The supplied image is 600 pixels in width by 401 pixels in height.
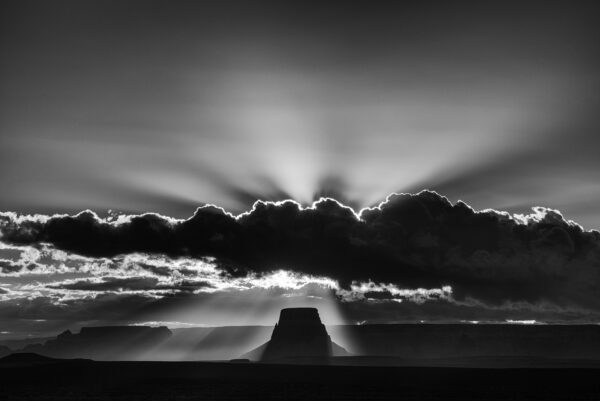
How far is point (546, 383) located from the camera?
100m

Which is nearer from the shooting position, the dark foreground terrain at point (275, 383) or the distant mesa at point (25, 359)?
the dark foreground terrain at point (275, 383)

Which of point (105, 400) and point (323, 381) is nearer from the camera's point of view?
point (105, 400)

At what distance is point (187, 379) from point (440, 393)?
1635 inches

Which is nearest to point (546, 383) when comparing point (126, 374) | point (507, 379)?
point (507, 379)

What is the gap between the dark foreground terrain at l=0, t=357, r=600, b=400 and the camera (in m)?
83.8

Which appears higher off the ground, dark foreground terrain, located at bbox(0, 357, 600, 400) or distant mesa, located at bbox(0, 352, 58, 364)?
distant mesa, located at bbox(0, 352, 58, 364)

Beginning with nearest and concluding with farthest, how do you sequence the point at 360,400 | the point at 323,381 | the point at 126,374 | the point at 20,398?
the point at 360,400, the point at 20,398, the point at 323,381, the point at 126,374

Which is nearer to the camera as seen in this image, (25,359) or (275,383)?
(275,383)

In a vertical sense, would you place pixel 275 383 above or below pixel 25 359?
below

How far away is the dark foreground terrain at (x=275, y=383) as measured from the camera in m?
83.8

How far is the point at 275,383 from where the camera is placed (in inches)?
4090

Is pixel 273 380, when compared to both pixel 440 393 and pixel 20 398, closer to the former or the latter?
pixel 440 393

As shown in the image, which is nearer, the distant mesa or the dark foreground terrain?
the dark foreground terrain

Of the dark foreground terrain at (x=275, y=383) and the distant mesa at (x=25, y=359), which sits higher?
the distant mesa at (x=25, y=359)
